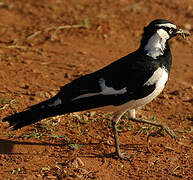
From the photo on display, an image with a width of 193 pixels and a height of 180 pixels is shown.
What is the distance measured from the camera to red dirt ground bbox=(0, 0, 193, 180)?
4660mm

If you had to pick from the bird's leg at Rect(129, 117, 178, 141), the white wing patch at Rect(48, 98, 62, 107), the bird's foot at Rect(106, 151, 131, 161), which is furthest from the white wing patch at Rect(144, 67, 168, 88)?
the white wing patch at Rect(48, 98, 62, 107)

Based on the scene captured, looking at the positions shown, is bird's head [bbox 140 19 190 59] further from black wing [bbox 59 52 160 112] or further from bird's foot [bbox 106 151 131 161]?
bird's foot [bbox 106 151 131 161]

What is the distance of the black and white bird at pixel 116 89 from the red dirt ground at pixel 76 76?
1.17 feet

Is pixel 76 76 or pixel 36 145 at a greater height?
pixel 36 145

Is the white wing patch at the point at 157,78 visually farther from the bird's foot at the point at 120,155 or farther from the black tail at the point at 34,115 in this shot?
the black tail at the point at 34,115

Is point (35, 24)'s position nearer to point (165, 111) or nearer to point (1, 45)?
point (1, 45)

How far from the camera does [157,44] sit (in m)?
4.95

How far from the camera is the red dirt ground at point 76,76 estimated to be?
15.3ft

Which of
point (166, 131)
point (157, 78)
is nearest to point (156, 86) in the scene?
point (157, 78)

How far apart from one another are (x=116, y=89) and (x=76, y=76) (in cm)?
205

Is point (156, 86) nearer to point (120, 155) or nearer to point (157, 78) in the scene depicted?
point (157, 78)

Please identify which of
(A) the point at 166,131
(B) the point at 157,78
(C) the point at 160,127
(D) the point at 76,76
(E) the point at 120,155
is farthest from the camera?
(D) the point at 76,76

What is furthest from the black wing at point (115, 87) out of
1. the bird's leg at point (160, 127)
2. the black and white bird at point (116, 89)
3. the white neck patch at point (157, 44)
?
the bird's leg at point (160, 127)

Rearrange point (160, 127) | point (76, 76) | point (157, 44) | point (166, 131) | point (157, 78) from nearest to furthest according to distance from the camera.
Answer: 1. point (157, 78)
2. point (157, 44)
3. point (166, 131)
4. point (160, 127)
5. point (76, 76)
